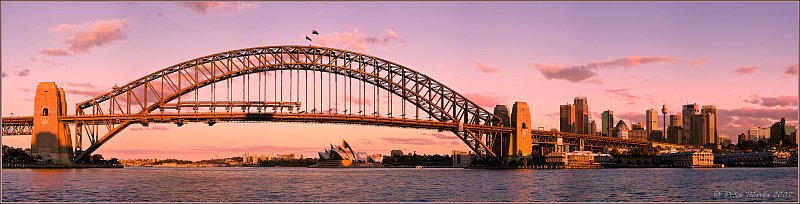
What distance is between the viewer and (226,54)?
124625 mm

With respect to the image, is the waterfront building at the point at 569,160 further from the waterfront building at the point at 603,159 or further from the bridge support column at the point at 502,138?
the bridge support column at the point at 502,138

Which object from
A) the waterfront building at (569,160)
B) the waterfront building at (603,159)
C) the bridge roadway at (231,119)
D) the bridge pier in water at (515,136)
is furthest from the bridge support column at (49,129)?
the waterfront building at (603,159)

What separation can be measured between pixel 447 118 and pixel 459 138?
204 inches

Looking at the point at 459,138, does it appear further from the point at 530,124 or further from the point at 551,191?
the point at 551,191

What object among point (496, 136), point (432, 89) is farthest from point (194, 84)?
point (496, 136)

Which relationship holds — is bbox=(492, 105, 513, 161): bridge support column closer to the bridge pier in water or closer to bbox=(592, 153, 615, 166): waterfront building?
the bridge pier in water

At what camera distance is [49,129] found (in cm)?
12556

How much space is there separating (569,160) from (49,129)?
95.1 metres

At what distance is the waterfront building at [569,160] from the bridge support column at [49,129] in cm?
8876

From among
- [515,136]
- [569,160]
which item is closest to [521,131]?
[515,136]

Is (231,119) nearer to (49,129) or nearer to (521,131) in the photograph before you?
(49,129)

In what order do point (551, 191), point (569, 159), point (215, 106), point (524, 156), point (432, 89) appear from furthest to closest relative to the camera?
point (569, 159), point (524, 156), point (432, 89), point (215, 106), point (551, 191)

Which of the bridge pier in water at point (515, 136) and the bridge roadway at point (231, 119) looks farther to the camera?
the bridge pier in water at point (515, 136)

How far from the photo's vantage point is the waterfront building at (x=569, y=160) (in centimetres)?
16812
